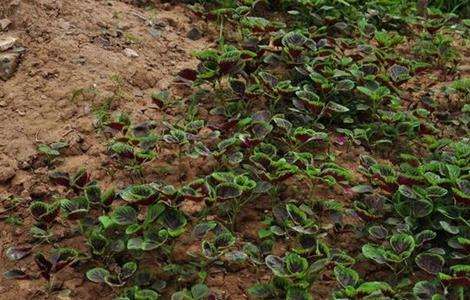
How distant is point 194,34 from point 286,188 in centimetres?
151

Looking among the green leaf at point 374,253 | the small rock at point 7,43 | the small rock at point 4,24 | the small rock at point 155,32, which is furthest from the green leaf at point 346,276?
the small rock at point 4,24

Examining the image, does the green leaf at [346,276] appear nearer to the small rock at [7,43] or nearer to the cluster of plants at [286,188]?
the cluster of plants at [286,188]

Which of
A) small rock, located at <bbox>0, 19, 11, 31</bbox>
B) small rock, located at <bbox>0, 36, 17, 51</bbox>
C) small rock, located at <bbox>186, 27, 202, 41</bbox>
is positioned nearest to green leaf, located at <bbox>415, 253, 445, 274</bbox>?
small rock, located at <bbox>186, 27, 202, 41</bbox>

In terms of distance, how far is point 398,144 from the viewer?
3.54 metres

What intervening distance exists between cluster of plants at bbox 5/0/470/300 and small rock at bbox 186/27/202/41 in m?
0.31

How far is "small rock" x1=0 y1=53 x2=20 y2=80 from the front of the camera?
3.62m

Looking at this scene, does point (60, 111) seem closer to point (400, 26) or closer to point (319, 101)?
point (319, 101)

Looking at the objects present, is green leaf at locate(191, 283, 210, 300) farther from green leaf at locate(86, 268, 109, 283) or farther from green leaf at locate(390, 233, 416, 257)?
green leaf at locate(390, 233, 416, 257)

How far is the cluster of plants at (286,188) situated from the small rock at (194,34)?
309 mm

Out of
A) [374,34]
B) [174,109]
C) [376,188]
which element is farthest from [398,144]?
[174,109]

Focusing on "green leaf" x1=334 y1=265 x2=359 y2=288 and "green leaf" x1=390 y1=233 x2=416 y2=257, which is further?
"green leaf" x1=390 y1=233 x2=416 y2=257

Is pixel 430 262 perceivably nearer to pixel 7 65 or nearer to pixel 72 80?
pixel 72 80

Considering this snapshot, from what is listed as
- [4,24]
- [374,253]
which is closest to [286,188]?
[374,253]

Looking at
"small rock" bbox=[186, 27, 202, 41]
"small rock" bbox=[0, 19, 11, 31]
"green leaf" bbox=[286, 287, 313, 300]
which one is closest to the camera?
"green leaf" bbox=[286, 287, 313, 300]
